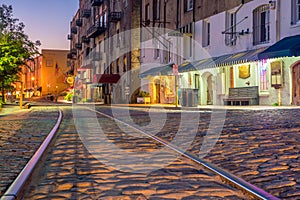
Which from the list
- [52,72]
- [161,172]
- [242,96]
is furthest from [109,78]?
[52,72]

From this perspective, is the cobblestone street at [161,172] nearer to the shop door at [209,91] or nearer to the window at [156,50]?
the shop door at [209,91]

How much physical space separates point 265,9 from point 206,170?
1818 centimetres

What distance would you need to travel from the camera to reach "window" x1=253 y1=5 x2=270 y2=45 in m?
21.7

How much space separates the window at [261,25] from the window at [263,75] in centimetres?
117

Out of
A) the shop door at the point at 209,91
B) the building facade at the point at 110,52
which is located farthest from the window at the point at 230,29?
the building facade at the point at 110,52

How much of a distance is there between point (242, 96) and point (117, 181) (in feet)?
64.9

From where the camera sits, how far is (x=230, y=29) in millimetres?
24500

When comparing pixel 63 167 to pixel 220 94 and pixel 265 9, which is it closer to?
pixel 265 9

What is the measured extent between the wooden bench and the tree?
12107mm

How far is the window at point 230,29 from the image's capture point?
2409 cm

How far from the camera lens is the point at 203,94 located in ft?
94.6

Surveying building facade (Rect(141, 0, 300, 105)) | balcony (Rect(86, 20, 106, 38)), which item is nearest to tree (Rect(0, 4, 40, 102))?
building facade (Rect(141, 0, 300, 105))

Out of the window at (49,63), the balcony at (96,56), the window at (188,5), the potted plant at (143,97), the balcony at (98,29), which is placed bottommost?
the potted plant at (143,97)

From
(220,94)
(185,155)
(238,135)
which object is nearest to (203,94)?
(220,94)
